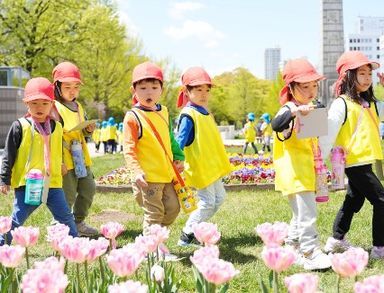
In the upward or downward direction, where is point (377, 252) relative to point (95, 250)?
downward

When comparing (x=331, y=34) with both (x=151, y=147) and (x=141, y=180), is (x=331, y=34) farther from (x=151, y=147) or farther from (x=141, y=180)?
(x=141, y=180)

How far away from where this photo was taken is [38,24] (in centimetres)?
2825

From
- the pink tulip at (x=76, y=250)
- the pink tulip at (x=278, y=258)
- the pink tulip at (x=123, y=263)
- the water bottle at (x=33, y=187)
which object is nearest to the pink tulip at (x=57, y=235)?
the pink tulip at (x=76, y=250)

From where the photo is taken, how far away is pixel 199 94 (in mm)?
5004

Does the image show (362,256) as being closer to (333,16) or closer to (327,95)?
(327,95)

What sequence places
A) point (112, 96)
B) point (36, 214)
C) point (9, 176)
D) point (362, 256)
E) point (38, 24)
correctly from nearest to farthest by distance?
point (362, 256), point (9, 176), point (36, 214), point (38, 24), point (112, 96)

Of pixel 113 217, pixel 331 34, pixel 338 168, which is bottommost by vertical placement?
pixel 113 217

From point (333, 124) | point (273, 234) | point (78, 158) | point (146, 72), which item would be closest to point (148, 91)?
point (146, 72)

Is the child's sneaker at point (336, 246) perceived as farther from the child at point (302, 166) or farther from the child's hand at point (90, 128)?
the child's hand at point (90, 128)

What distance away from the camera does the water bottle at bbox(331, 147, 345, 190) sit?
14.2ft

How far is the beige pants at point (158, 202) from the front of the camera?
4305 millimetres

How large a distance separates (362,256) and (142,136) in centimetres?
272

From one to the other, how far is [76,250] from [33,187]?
2.26 m

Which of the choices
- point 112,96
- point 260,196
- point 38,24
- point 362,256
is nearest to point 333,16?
point 112,96
